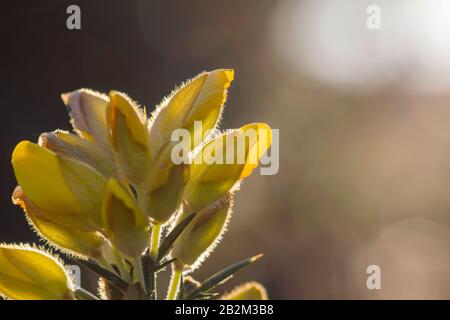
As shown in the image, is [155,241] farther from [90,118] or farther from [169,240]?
[90,118]

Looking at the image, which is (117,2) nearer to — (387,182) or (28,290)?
(387,182)

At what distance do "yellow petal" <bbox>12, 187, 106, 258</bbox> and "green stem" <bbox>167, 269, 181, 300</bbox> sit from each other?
0.57 ft

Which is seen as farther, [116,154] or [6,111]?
[6,111]

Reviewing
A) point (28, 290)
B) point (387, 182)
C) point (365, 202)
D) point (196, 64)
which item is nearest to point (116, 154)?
point (28, 290)

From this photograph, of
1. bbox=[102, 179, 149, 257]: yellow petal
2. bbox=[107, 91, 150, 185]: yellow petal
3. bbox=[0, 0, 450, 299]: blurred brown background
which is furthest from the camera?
bbox=[0, 0, 450, 299]: blurred brown background

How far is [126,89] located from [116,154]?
37.9 ft

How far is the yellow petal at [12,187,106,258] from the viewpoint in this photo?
1532 mm

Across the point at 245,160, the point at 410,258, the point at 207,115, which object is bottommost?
the point at 410,258

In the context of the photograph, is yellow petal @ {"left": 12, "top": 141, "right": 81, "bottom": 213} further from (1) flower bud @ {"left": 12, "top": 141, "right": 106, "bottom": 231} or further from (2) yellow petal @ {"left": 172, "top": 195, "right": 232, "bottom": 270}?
(2) yellow petal @ {"left": 172, "top": 195, "right": 232, "bottom": 270}

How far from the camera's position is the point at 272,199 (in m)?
11.2

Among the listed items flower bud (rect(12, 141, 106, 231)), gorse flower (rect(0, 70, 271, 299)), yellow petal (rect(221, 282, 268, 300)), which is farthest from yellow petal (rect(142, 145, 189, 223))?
yellow petal (rect(221, 282, 268, 300))

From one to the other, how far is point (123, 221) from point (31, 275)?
0.95ft

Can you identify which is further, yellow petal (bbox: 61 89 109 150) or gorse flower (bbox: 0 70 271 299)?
yellow petal (bbox: 61 89 109 150)

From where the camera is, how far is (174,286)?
1568mm
